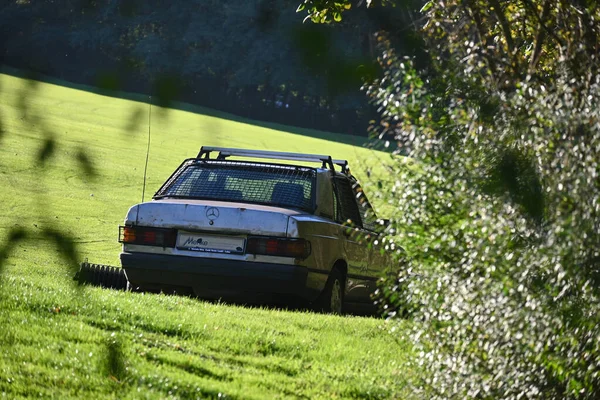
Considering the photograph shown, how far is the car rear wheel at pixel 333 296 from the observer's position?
945cm

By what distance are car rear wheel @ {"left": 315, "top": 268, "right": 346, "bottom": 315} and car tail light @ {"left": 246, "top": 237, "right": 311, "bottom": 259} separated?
2.70ft

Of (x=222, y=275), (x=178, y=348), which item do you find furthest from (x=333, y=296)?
(x=178, y=348)

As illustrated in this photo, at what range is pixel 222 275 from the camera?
8844 mm

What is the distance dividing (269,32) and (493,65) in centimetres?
403

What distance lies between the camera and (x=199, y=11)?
1801 millimetres

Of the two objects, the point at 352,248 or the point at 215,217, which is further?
the point at 352,248

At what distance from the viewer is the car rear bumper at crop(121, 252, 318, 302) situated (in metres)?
8.76

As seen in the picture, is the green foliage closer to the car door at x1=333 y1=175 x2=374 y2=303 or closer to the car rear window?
the car rear window

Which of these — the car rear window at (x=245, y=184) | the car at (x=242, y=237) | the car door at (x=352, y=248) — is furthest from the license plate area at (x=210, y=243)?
the car door at (x=352, y=248)

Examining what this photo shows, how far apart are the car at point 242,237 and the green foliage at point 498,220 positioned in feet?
9.84

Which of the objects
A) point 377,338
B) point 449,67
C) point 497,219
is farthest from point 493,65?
point 377,338

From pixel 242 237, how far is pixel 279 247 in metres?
0.36

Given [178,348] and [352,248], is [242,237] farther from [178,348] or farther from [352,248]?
[178,348]

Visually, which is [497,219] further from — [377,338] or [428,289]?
[377,338]
